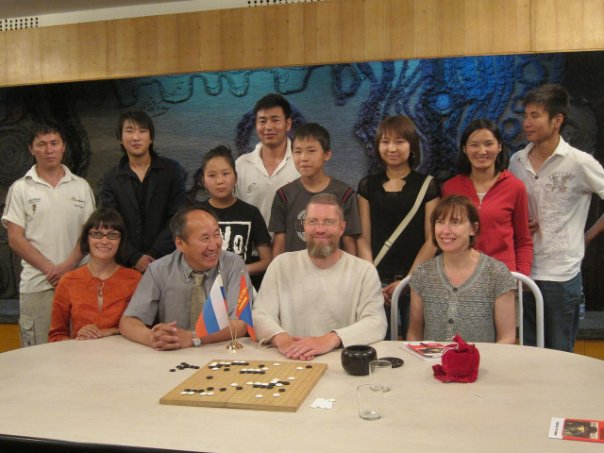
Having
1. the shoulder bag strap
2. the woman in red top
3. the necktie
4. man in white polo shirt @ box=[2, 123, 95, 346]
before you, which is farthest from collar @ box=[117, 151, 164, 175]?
the woman in red top

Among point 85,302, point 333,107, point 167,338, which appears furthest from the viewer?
point 333,107

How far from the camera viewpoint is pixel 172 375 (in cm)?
230

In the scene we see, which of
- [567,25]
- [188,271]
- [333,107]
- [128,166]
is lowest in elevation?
[188,271]

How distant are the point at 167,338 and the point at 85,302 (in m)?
0.76

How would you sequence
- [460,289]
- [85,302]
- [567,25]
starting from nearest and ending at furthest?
[460,289], [85,302], [567,25]

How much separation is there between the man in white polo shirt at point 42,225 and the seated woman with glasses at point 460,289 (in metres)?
2.14

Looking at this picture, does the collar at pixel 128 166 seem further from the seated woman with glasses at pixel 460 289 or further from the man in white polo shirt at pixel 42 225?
the seated woman with glasses at pixel 460 289

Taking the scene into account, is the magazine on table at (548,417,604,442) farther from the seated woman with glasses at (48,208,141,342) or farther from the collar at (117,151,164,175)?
the collar at (117,151,164,175)

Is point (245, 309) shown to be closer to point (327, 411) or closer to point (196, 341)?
point (196, 341)

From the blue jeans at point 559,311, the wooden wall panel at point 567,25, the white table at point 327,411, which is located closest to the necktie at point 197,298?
the white table at point 327,411

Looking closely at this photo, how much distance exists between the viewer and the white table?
5.67 ft

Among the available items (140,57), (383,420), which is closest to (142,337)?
(383,420)

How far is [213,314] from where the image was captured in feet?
8.76

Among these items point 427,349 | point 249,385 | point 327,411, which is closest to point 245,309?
point 249,385
